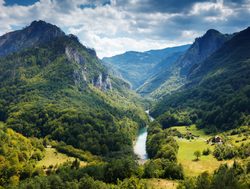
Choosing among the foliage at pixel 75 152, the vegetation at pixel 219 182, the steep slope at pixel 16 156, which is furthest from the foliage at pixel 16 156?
the vegetation at pixel 219 182

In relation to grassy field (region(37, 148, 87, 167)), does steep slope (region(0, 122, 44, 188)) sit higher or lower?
higher

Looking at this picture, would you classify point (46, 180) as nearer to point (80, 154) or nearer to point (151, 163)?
point (151, 163)

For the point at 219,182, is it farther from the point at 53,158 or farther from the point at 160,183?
the point at 53,158

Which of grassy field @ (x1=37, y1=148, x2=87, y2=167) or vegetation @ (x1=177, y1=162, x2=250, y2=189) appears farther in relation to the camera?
grassy field @ (x1=37, y1=148, x2=87, y2=167)

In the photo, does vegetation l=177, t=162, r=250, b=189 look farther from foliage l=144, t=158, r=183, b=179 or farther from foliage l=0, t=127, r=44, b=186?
foliage l=0, t=127, r=44, b=186

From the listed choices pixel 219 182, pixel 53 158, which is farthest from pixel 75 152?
pixel 219 182

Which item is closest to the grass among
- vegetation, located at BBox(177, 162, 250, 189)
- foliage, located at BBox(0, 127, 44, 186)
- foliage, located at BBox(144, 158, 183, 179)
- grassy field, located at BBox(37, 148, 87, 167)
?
foliage, located at BBox(144, 158, 183, 179)

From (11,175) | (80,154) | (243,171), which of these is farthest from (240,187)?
(80,154)

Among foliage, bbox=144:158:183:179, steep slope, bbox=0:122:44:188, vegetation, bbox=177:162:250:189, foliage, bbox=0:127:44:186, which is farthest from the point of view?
foliage, bbox=144:158:183:179
